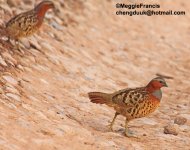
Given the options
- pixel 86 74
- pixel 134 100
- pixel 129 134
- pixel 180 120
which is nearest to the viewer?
pixel 134 100

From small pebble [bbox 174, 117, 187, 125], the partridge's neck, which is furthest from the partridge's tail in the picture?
small pebble [bbox 174, 117, 187, 125]

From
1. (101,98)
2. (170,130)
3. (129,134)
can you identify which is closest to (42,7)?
(101,98)

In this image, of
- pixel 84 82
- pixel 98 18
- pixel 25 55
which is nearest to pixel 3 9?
pixel 25 55

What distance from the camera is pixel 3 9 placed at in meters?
13.1

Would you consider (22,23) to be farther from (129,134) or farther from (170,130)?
(170,130)

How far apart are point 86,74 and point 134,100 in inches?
150

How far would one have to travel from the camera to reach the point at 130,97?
353 inches

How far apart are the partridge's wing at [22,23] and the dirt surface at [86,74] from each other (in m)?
0.42

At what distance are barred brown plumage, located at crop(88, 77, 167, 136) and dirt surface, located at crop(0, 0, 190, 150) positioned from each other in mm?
474

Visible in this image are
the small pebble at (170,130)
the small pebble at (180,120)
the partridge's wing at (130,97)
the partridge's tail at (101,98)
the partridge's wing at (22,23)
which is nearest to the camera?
the partridge's wing at (130,97)

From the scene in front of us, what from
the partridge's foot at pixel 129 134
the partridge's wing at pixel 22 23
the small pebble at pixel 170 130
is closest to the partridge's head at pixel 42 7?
the partridge's wing at pixel 22 23

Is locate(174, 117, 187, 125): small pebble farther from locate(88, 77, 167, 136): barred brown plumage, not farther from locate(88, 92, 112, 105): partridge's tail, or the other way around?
locate(88, 92, 112, 105): partridge's tail

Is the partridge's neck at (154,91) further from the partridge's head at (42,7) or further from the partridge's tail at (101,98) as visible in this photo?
the partridge's head at (42,7)

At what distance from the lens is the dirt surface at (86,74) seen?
8.50 metres
